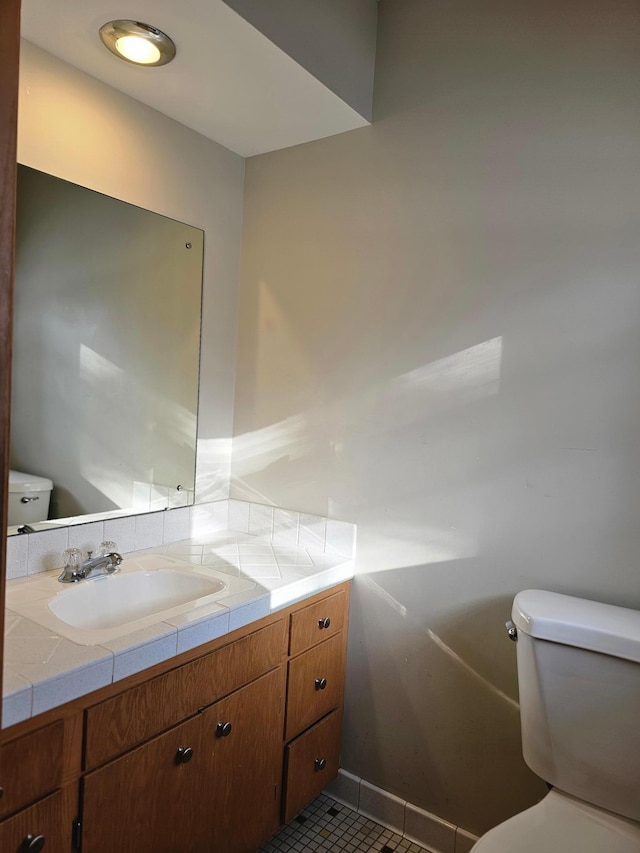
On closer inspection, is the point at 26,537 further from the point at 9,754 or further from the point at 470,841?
the point at 470,841

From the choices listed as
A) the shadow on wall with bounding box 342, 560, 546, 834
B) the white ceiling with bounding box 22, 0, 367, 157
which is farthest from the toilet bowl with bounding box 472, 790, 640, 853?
the white ceiling with bounding box 22, 0, 367, 157

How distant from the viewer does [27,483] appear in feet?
5.28

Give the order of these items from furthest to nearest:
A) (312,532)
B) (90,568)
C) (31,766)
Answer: (312,532)
(90,568)
(31,766)

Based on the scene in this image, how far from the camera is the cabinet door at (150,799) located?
3.91 feet

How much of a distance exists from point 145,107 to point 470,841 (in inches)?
97.2

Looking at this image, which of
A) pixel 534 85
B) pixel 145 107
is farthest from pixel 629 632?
pixel 145 107

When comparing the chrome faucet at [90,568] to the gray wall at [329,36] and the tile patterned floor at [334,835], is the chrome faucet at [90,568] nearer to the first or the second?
the tile patterned floor at [334,835]

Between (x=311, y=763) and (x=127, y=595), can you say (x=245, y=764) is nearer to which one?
(x=311, y=763)

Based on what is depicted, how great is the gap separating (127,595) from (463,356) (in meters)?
1.21

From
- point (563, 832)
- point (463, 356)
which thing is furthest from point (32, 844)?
point (463, 356)

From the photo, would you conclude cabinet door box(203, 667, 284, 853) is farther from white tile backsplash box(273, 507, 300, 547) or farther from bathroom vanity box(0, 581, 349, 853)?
white tile backsplash box(273, 507, 300, 547)

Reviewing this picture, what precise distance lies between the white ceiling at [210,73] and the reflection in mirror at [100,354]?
0.34m

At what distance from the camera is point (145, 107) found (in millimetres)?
1862

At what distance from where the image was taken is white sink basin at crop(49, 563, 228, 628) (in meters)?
1.54
